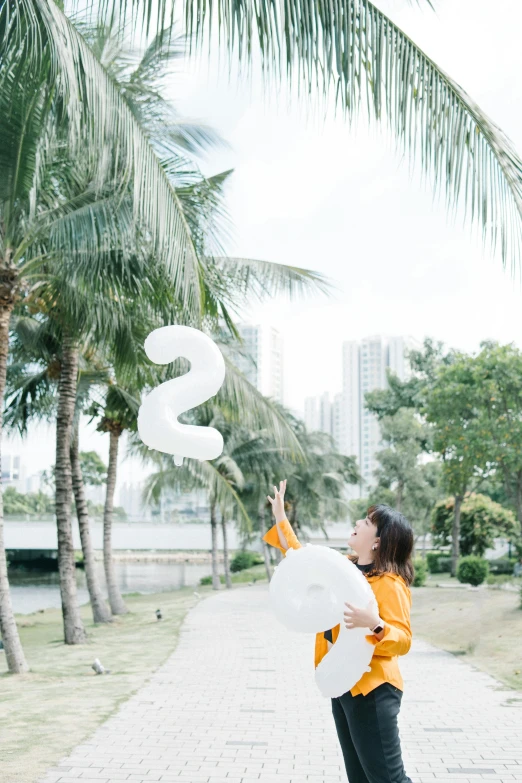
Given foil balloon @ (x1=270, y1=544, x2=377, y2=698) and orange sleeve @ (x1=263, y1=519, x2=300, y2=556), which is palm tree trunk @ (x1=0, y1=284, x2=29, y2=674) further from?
foil balloon @ (x1=270, y1=544, x2=377, y2=698)

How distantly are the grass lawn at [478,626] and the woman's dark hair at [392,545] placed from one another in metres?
6.75

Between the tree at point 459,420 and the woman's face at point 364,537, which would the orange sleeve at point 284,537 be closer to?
the woman's face at point 364,537

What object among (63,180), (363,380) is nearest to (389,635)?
(63,180)

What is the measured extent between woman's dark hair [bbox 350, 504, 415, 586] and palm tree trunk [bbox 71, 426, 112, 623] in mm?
12956

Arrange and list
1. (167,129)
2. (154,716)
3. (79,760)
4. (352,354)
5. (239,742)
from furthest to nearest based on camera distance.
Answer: (352,354) < (167,129) < (154,716) < (239,742) < (79,760)

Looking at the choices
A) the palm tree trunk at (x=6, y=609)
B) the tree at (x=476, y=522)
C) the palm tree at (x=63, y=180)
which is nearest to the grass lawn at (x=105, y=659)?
the palm tree trunk at (x=6, y=609)

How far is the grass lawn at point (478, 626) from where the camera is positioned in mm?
11297

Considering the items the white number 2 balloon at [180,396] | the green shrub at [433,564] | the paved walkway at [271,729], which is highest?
the white number 2 balloon at [180,396]

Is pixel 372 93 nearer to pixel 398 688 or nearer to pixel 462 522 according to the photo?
pixel 398 688

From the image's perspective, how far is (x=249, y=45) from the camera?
170 inches

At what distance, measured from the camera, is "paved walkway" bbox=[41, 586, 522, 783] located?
5770 mm

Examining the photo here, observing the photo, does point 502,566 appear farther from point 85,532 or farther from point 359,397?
point 359,397

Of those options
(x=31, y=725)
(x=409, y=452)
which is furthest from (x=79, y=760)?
(x=409, y=452)

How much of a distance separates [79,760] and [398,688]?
11.5ft
